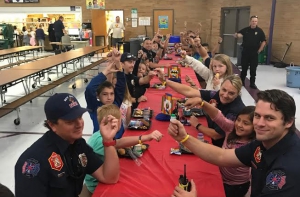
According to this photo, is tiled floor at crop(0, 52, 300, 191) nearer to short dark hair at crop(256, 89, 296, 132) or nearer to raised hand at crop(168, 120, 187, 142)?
raised hand at crop(168, 120, 187, 142)

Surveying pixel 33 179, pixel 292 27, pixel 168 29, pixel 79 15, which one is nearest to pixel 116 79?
pixel 33 179

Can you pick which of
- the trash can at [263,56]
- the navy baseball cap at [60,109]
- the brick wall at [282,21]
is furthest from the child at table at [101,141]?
the trash can at [263,56]

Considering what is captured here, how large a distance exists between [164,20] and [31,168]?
14924mm

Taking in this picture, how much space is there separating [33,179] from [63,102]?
468 mm

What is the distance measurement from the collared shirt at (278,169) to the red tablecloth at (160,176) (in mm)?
305

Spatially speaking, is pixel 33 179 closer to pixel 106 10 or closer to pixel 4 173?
pixel 4 173

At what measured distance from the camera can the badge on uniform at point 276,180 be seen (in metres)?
1.45

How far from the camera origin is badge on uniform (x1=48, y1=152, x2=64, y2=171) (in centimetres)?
164

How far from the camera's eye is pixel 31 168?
1.56m

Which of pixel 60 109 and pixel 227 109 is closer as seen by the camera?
pixel 60 109

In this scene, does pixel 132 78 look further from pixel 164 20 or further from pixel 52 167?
pixel 164 20

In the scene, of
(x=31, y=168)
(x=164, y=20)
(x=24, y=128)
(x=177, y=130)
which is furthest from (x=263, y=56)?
(x=31, y=168)

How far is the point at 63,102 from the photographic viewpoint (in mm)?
1751

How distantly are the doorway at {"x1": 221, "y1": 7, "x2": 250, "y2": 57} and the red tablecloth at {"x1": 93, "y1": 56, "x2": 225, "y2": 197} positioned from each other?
38.3 feet
